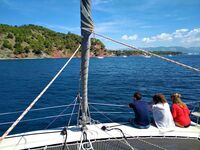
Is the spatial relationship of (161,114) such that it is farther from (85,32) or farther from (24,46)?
(24,46)

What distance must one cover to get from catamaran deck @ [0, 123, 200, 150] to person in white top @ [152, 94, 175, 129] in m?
0.21

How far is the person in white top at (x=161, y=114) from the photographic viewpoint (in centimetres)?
825

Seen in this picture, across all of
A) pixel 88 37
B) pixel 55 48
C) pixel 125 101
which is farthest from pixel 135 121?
pixel 55 48

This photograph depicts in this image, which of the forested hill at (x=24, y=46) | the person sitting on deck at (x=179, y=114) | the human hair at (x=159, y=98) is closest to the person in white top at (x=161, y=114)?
the human hair at (x=159, y=98)

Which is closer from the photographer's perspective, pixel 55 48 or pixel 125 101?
pixel 125 101

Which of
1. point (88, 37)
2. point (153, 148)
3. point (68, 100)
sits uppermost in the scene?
point (88, 37)

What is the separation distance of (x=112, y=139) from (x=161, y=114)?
188 cm

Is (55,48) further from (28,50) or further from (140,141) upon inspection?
(140,141)

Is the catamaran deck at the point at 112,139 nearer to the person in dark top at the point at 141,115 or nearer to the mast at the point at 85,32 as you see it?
the person in dark top at the point at 141,115

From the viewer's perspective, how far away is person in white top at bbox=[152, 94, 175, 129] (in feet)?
27.1

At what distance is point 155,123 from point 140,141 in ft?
4.06

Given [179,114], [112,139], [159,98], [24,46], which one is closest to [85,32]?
[112,139]

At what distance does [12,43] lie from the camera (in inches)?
6811

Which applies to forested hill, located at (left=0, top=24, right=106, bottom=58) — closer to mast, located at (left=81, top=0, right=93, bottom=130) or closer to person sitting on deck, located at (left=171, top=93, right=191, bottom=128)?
person sitting on deck, located at (left=171, top=93, right=191, bottom=128)
